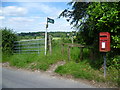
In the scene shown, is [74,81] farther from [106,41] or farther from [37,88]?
[106,41]

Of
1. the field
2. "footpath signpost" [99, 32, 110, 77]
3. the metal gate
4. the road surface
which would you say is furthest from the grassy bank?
the metal gate

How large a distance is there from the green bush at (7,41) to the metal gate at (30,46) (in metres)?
0.26

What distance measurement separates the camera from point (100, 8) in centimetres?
469

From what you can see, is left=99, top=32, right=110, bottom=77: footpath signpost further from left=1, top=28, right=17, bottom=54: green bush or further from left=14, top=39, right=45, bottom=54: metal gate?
left=1, top=28, right=17, bottom=54: green bush

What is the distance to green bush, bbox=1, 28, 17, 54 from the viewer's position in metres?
9.20

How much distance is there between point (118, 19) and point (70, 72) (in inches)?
98.2

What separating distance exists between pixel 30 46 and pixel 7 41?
1.60 metres

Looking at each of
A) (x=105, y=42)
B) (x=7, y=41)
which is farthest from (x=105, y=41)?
(x=7, y=41)

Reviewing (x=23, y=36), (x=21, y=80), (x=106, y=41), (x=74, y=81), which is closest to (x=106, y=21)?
(x=106, y=41)

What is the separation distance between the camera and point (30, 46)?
897 centimetres

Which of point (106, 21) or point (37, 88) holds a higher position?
point (106, 21)

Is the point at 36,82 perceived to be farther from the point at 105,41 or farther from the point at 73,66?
the point at 105,41

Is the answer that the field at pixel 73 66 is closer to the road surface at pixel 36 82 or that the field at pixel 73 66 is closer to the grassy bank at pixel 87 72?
the grassy bank at pixel 87 72

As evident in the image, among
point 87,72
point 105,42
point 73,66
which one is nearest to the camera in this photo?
point 105,42
